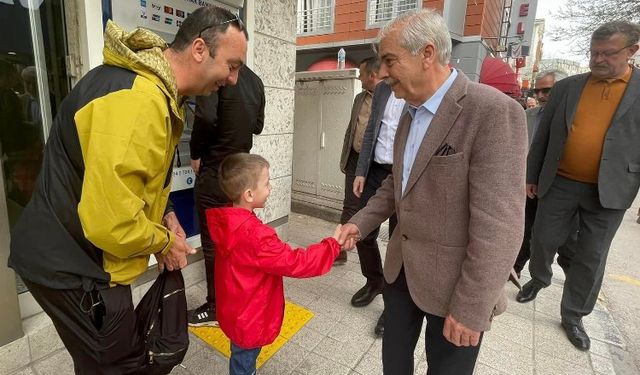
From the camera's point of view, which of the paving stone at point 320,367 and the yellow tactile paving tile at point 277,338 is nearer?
the paving stone at point 320,367

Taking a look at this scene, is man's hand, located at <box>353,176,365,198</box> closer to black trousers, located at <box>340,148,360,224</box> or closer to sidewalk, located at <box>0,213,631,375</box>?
black trousers, located at <box>340,148,360,224</box>

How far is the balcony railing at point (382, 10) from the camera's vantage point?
9.60 metres

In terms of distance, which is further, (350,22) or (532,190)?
(350,22)

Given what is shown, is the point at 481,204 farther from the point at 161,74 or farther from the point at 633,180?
the point at 633,180

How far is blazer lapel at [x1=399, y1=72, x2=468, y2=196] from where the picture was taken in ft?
4.17

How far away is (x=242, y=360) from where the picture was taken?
189 centimetres

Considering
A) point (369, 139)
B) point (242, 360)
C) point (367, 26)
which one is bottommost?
point (242, 360)

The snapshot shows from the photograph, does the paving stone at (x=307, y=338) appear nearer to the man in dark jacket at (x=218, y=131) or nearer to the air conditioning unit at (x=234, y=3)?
the man in dark jacket at (x=218, y=131)

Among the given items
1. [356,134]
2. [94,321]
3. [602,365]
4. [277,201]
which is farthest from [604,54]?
[94,321]

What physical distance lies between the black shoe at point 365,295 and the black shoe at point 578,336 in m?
1.51

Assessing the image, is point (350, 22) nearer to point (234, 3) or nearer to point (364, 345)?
point (234, 3)

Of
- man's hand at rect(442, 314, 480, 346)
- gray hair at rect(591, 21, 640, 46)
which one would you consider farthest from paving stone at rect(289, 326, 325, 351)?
gray hair at rect(591, 21, 640, 46)

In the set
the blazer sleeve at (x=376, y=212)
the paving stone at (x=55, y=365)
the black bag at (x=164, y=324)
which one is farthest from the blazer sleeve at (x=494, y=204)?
the paving stone at (x=55, y=365)

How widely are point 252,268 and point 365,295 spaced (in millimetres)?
1685
